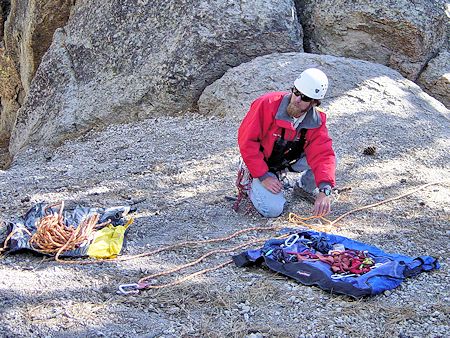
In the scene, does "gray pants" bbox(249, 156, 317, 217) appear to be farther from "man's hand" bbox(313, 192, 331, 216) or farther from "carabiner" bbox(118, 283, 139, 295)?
"carabiner" bbox(118, 283, 139, 295)

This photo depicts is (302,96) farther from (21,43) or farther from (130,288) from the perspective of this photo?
(21,43)

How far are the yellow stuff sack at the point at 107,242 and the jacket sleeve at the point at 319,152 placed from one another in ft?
5.35

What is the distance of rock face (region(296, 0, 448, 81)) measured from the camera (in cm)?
930

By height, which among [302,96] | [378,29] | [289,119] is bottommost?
[378,29]

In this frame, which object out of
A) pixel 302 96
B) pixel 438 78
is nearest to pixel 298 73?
pixel 438 78

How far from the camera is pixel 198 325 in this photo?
3861 mm

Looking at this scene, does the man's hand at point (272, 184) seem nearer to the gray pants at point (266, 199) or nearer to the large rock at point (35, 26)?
the gray pants at point (266, 199)

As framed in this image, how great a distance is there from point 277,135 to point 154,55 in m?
3.90

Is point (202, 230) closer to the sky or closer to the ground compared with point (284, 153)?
closer to the ground

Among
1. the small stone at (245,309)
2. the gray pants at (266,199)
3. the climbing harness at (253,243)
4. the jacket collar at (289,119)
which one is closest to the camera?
the small stone at (245,309)

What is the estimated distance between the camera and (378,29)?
30.9 feet

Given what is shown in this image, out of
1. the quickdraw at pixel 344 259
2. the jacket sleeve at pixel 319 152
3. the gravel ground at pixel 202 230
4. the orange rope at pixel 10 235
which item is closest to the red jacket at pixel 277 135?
the jacket sleeve at pixel 319 152

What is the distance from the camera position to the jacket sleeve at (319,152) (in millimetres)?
5266

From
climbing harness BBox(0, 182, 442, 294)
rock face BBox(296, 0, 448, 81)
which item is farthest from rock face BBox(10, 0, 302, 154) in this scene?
climbing harness BBox(0, 182, 442, 294)
